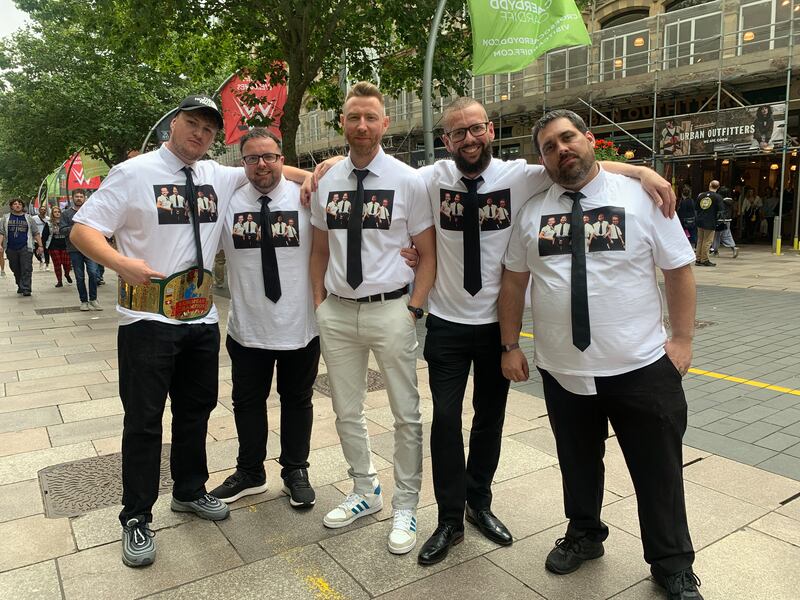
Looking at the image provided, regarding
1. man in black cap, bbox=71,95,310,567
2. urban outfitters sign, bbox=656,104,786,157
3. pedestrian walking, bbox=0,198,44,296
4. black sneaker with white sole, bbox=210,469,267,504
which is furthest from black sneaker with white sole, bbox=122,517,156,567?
urban outfitters sign, bbox=656,104,786,157

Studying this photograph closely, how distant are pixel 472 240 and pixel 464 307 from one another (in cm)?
31

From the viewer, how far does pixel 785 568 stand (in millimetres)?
2744

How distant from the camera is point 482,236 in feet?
9.58

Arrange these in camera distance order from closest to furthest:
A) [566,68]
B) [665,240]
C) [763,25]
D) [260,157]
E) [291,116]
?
[665,240] < [260,157] < [291,116] < [763,25] < [566,68]

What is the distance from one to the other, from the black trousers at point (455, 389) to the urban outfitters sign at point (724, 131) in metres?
17.0

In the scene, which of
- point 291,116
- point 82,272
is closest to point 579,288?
point 291,116

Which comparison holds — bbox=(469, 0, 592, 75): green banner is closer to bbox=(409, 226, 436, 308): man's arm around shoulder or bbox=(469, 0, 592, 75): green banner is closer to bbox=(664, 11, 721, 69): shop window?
bbox=(409, 226, 436, 308): man's arm around shoulder

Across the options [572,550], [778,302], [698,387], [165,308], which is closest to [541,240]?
[572,550]

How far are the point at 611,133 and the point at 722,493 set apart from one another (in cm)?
1957

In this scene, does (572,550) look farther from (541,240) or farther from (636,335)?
(541,240)

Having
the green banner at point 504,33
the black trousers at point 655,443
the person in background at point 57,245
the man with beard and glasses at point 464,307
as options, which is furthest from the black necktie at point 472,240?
the person in background at point 57,245

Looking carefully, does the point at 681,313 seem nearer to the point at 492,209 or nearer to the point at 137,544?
the point at 492,209

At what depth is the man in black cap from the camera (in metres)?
2.93

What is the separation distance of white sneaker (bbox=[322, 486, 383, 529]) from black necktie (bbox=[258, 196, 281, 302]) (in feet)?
3.71
